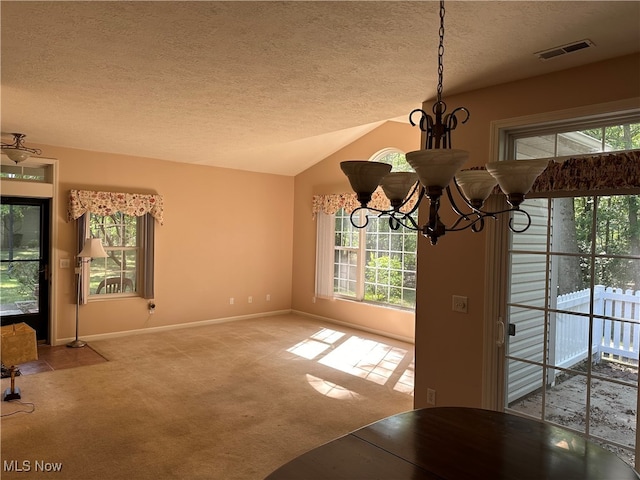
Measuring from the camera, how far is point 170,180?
21.5ft

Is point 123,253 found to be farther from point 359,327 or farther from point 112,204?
point 359,327

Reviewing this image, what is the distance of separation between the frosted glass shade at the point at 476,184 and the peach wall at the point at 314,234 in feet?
14.8

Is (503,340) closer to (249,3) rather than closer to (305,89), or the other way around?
(305,89)

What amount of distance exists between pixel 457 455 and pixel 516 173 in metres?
1.05

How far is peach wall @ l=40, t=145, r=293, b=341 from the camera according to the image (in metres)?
5.71

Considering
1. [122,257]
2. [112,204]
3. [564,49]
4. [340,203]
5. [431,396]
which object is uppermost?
[564,49]

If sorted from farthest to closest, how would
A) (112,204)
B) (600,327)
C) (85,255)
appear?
(112,204) < (85,255) < (600,327)

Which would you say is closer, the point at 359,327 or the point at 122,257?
the point at 122,257

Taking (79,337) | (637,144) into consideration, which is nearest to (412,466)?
(637,144)

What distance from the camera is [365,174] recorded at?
1.65 m

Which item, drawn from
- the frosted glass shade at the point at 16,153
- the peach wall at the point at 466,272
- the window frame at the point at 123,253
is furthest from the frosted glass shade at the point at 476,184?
the window frame at the point at 123,253

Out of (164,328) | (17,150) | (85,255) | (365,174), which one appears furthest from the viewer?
(164,328)

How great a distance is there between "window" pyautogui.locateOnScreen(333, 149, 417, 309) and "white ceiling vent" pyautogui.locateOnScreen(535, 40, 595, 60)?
409 cm

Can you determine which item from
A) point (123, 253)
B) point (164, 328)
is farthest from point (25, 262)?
point (164, 328)
